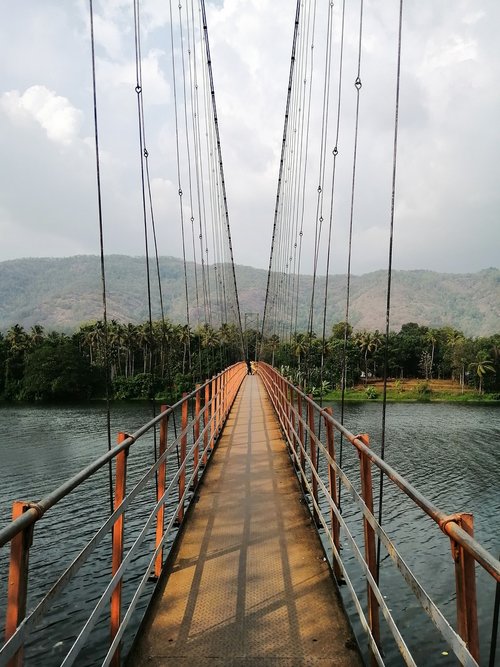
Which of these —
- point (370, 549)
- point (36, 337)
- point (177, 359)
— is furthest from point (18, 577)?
point (36, 337)

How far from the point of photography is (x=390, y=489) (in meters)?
16.2

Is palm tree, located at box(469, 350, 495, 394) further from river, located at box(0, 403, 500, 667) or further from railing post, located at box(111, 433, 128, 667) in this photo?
railing post, located at box(111, 433, 128, 667)

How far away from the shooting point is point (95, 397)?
52906 mm

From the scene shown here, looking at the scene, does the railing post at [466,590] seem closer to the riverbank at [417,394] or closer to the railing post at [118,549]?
the railing post at [118,549]

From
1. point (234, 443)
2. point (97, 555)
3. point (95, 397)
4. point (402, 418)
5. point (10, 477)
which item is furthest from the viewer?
point (95, 397)

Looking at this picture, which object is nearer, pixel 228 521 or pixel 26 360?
pixel 228 521

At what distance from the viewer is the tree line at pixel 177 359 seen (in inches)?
1981

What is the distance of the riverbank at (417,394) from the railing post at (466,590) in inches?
1900

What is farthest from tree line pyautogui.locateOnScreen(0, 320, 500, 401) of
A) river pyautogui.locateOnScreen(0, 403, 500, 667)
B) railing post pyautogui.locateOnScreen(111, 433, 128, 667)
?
railing post pyautogui.locateOnScreen(111, 433, 128, 667)

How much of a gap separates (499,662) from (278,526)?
6168 mm

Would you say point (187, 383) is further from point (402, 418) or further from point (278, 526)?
point (278, 526)

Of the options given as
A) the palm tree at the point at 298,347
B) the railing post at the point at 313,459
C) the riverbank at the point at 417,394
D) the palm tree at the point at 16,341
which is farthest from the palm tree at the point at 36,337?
the railing post at the point at 313,459

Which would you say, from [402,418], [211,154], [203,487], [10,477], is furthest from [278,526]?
[402,418]

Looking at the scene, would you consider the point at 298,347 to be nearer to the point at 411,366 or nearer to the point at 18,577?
the point at 18,577
